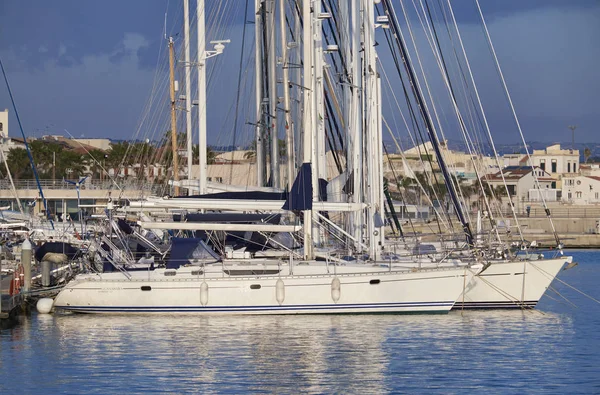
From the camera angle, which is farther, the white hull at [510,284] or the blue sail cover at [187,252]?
the blue sail cover at [187,252]

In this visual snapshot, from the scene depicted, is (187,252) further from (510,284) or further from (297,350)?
(510,284)

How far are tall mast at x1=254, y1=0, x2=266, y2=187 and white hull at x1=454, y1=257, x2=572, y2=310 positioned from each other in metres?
13.3

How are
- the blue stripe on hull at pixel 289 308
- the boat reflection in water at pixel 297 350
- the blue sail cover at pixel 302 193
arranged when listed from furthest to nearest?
the blue sail cover at pixel 302 193 < the blue stripe on hull at pixel 289 308 < the boat reflection in water at pixel 297 350

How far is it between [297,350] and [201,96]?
14.8m

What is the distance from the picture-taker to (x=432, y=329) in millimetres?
32031

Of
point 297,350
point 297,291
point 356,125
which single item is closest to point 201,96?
point 356,125

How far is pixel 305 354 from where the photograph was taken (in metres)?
28.3

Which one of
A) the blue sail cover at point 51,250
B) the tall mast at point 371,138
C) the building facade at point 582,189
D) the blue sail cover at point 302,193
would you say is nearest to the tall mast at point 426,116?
the tall mast at point 371,138

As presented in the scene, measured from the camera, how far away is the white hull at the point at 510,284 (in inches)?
1363

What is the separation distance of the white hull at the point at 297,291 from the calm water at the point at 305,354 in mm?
417

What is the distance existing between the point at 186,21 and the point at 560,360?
28.0 m

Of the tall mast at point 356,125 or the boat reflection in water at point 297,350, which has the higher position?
the tall mast at point 356,125

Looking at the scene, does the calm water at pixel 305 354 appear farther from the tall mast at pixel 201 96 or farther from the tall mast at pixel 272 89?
the tall mast at pixel 272 89

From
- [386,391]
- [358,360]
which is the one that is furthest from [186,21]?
[386,391]
